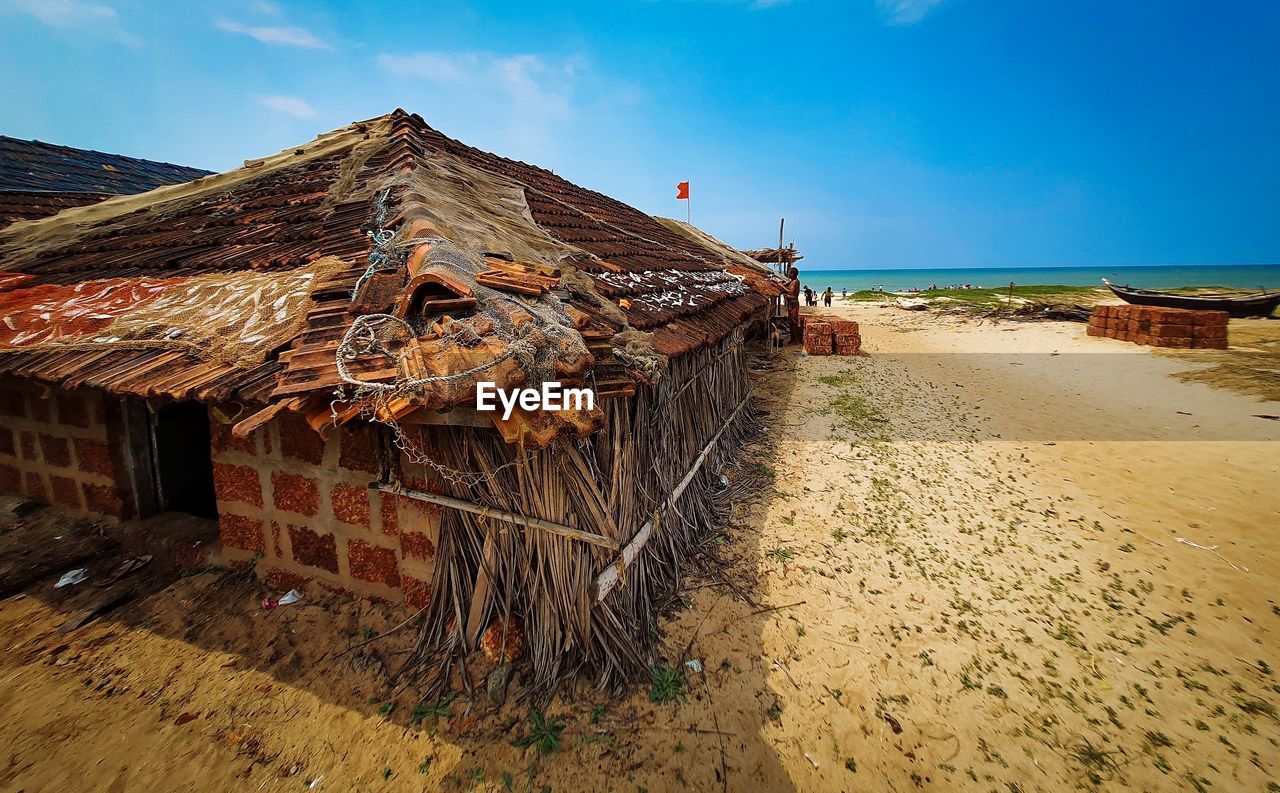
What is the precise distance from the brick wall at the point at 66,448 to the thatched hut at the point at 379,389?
3 cm

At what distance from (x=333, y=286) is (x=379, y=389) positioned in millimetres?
1190

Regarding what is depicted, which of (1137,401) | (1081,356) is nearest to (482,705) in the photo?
(1137,401)

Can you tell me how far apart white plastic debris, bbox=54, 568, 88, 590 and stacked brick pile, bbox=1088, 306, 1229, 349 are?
948 inches

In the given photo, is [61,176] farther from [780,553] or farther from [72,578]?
[780,553]

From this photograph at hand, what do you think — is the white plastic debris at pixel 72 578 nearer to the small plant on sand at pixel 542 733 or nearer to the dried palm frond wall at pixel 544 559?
the dried palm frond wall at pixel 544 559

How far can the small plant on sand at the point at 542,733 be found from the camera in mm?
2768

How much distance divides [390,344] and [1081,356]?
1876 cm

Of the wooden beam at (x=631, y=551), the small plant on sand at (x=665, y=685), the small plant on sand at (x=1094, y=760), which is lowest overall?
the small plant on sand at (x=1094, y=760)

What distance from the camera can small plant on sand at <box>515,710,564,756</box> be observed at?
277 cm

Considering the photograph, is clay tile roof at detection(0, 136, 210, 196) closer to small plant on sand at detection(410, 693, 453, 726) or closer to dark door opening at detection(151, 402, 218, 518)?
dark door opening at detection(151, 402, 218, 518)

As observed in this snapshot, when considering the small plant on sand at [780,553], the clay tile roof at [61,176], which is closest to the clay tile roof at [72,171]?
the clay tile roof at [61,176]

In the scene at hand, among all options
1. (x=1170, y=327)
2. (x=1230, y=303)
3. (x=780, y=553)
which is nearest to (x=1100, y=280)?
(x=1230, y=303)

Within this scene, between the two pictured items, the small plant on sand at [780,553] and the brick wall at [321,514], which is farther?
the small plant on sand at [780,553]

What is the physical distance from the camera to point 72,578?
3.91 metres
